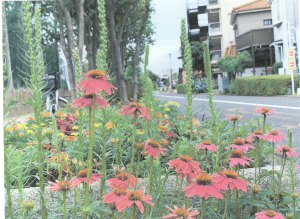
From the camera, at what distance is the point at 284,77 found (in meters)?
1.52

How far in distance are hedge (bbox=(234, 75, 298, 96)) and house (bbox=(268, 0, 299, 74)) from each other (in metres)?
0.10

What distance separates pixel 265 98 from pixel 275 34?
42 cm

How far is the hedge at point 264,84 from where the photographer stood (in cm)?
153

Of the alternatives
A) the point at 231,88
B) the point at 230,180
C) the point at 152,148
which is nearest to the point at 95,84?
the point at 152,148

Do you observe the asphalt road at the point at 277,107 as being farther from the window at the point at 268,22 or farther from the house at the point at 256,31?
the window at the point at 268,22

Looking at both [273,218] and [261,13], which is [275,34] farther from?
[273,218]

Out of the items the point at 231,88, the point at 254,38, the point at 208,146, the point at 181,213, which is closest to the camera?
the point at 181,213

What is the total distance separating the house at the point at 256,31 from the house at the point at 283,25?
0.04 metres

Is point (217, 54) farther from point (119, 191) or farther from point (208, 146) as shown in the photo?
point (119, 191)

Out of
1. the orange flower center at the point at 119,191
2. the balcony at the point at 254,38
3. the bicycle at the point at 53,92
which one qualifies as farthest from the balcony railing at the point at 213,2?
the orange flower center at the point at 119,191

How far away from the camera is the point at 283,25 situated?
137cm

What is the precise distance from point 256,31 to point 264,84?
1.03 feet

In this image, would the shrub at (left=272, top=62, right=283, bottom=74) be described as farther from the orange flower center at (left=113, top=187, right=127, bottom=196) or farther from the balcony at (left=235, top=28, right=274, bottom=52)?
the orange flower center at (left=113, top=187, right=127, bottom=196)

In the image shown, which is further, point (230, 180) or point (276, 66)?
point (276, 66)
